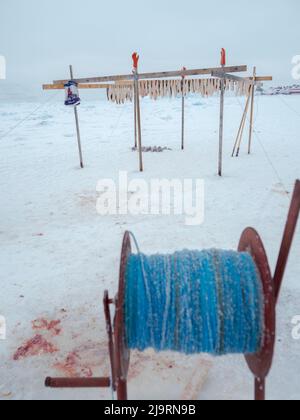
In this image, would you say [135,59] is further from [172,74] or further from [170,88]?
[170,88]

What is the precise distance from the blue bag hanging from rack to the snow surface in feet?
6.69

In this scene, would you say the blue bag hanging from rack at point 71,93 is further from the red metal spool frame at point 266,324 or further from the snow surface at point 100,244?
the red metal spool frame at point 266,324

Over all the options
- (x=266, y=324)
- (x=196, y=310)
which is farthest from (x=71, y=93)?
(x=266, y=324)

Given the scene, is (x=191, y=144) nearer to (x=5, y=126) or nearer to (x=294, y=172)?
(x=294, y=172)

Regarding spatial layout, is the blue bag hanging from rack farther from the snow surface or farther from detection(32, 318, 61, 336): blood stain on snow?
detection(32, 318, 61, 336): blood stain on snow

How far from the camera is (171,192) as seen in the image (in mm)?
8047

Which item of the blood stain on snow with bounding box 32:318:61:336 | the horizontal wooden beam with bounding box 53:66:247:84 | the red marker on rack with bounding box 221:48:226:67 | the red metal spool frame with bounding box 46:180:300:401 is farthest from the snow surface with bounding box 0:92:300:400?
the red marker on rack with bounding box 221:48:226:67

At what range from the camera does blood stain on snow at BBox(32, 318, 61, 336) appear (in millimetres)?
3715

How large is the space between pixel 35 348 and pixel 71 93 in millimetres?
7345

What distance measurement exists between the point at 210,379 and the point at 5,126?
21.8 metres

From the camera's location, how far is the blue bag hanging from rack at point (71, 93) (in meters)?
9.01

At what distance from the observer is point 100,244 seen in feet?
18.5

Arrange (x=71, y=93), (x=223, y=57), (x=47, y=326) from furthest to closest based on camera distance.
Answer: (x=71, y=93) → (x=223, y=57) → (x=47, y=326)
